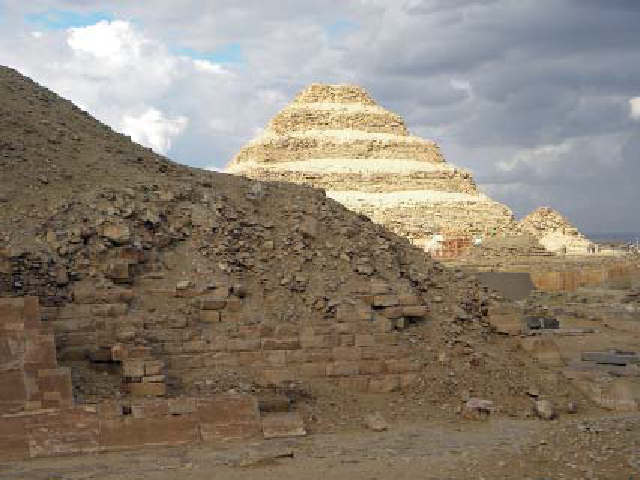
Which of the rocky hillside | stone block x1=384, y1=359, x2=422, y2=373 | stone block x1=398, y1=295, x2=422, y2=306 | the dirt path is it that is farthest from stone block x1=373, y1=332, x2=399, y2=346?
the dirt path

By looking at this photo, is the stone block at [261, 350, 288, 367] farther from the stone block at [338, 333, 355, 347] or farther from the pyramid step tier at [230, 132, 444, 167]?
the pyramid step tier at [230, 132, 444, 167]

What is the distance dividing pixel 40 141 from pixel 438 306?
6747 millimetres

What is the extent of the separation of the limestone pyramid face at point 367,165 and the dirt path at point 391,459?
6272 centimetres

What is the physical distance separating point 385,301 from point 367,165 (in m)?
71.1

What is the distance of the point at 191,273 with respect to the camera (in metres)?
12.5

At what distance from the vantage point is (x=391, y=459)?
970cm

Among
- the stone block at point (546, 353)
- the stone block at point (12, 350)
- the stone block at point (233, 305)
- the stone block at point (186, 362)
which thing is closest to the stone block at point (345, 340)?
the stone block at point (233, 305)

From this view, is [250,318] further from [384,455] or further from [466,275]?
[466,275]

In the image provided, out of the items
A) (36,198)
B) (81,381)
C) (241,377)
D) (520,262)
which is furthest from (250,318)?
(520,262)

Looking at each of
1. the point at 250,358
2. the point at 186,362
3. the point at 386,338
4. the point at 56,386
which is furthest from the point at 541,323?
the point at 56,386

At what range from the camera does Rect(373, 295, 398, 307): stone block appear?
12.6 metres

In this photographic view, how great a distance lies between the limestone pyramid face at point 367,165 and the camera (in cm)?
7762

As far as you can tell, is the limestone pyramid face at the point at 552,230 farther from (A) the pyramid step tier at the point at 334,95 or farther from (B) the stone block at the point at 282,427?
(B) the stone block at the point at 282,427

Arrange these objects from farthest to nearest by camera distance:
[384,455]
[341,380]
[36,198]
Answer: [36,198]
[341,380]
[384,455]
